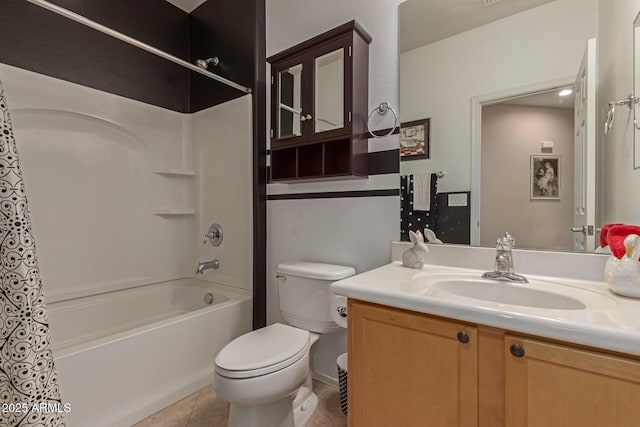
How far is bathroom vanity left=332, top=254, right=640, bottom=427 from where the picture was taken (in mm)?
638

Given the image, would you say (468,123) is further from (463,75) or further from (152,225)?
(152,225)

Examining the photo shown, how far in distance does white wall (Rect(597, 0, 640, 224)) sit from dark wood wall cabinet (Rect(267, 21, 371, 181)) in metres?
0.92

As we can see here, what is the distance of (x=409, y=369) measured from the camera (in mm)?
883

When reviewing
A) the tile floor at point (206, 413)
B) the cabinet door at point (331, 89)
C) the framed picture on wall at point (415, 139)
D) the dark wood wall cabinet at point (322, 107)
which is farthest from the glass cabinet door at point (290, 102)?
the tile floor at point (206, 413)

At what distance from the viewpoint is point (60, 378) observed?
1231mm

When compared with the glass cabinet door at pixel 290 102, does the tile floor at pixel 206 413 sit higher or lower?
lower

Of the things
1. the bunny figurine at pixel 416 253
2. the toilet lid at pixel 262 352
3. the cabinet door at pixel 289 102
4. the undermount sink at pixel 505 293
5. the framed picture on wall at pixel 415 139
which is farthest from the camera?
the cabinet door at pixel 289 102

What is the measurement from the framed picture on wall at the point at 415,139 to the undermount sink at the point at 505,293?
610 millimetres

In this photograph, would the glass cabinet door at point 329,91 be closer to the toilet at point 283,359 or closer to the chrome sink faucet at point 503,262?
the toilet at point 283,359

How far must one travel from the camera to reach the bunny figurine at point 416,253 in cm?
130

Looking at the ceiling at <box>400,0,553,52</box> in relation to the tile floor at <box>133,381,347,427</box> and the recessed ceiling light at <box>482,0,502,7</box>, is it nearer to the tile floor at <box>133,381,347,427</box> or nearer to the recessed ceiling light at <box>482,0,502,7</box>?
the recessed ceiling light at <box>482,0,502,7</box>

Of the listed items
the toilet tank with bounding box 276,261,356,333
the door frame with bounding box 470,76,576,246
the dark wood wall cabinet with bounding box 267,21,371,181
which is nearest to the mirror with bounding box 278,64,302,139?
the dark wood wall cabinet with bounding box 267,21,371,181

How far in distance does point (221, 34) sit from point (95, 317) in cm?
215

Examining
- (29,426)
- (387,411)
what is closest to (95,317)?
(29,426)
